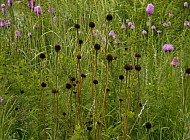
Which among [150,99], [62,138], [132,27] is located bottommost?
[62,138]

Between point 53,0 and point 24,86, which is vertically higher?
point 53,0

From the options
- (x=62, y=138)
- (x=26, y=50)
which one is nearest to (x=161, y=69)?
(x=62, y=138)

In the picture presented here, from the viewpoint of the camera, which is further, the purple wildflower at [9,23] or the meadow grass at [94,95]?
the purple wildflower at [9,23]

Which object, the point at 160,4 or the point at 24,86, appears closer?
the point at 24,86

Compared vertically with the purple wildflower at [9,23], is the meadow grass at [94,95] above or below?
below

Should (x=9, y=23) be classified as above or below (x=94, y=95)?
above

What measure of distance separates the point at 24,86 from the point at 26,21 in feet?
4.60

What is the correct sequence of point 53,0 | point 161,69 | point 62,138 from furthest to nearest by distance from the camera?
point 53,0
point 161,69
point 62,138

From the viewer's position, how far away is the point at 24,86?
2.53m

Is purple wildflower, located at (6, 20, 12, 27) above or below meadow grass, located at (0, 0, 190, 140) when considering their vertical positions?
above

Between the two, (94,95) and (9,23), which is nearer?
(94,95)

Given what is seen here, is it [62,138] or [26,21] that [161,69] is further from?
[26,21]

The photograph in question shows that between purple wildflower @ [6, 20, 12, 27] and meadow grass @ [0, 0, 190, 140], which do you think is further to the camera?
purple wildflower @ [6, 20, 12, 27]

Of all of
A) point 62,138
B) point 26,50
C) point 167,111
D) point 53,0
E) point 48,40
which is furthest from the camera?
point 53,0
